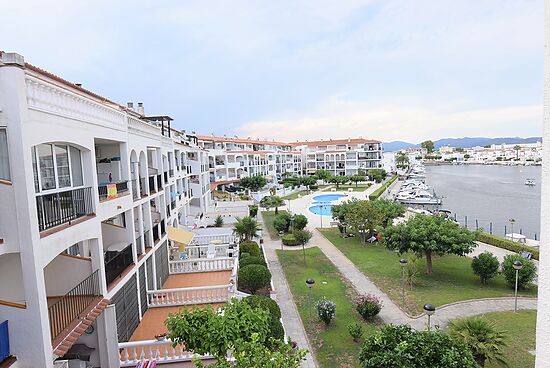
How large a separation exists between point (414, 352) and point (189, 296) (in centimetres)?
1043

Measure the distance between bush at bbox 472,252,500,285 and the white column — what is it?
1952 centimetres

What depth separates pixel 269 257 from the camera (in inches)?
1053

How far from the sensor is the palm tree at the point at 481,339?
405 inches

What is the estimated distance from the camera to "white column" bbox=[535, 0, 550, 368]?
267cm

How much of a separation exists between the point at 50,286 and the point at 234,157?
5364 cm

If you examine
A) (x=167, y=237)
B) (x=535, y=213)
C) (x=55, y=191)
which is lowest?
(x=535, y=213)

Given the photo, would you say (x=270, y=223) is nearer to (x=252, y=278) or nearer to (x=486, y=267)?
(x=252, y=278)

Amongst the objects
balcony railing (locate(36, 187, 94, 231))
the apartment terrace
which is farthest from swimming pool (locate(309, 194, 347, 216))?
balcony railing (locate(36, 187, 94, 231))

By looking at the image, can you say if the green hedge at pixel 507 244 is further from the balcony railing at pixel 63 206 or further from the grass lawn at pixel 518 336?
the balcony railing at pixel 63 206

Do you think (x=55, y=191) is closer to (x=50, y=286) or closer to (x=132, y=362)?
(x=50, y=286)

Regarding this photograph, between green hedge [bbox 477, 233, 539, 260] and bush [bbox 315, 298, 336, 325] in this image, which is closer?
bush [bbox 315, 298, 336, 325]

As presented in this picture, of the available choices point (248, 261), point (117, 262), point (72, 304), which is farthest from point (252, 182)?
point (72, 304)

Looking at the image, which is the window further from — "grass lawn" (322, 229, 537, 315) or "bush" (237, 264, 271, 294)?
"grass lawn" (322, 229, 537, 315)

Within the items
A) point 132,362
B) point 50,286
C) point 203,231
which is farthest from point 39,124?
point 203,231
